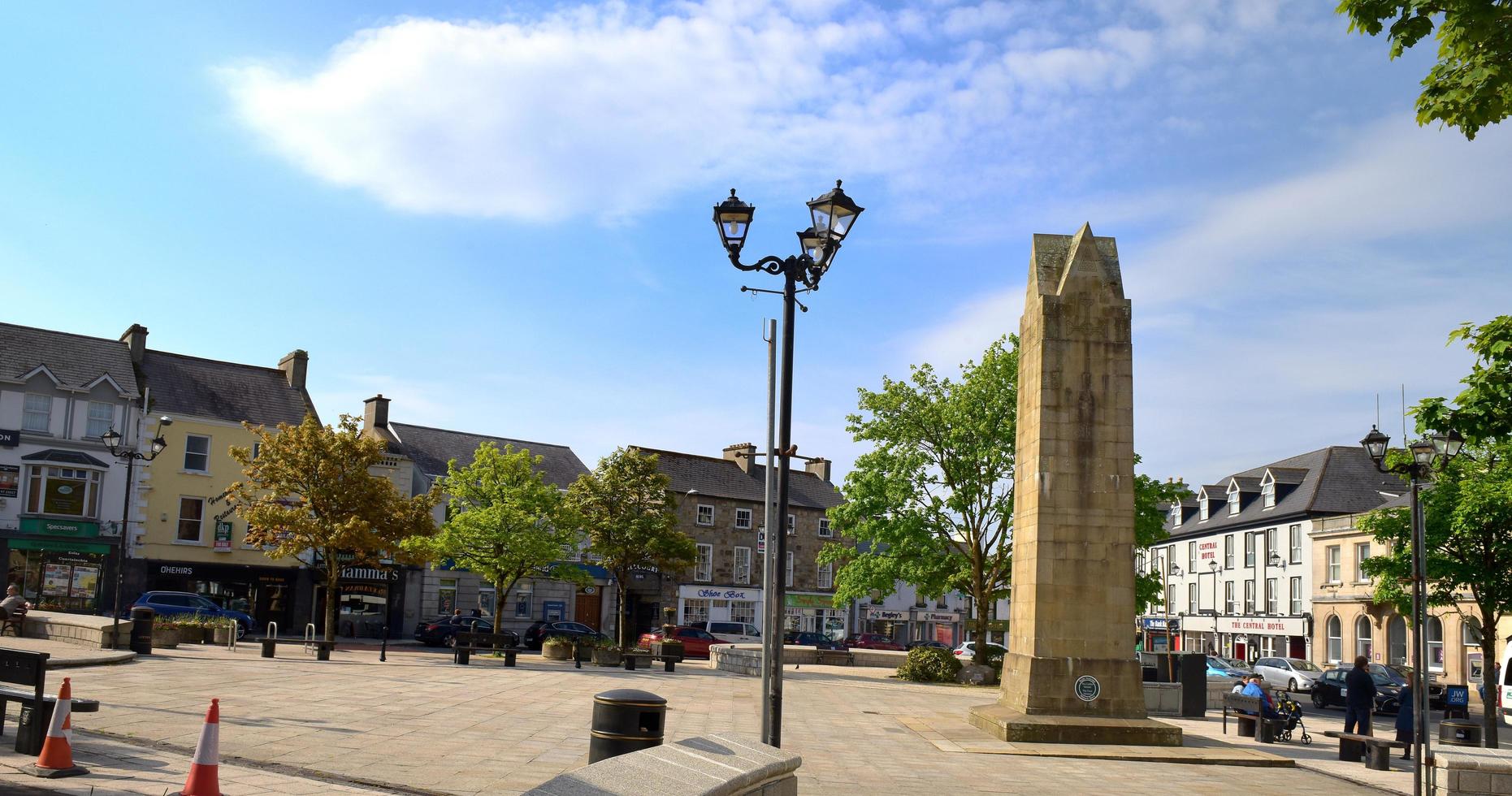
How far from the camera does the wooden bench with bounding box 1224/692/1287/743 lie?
2067 cm

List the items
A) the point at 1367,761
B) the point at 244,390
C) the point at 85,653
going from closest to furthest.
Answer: the point at 1367,761, the point at 85,653, the point at 244,390

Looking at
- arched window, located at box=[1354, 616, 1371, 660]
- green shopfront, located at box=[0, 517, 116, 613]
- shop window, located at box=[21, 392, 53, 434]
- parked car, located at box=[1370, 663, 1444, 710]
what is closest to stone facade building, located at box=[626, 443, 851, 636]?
green shopfront, located at box=[0, 517, 116, 613]

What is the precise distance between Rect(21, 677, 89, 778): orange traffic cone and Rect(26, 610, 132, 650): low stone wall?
18.9 m

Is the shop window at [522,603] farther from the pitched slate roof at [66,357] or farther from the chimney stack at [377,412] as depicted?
the pitched slate roof at [66,357]

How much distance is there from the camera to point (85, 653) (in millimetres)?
25062

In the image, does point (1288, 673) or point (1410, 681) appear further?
point (1288, 673)

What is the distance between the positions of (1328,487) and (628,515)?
117ft

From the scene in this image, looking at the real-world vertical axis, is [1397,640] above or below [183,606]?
above

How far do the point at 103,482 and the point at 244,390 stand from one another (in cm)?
732

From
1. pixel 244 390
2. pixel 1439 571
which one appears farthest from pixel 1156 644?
pixel 244 390

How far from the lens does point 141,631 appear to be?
28.1 meters

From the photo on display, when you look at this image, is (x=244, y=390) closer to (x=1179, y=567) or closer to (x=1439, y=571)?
(x=1439, y=571)

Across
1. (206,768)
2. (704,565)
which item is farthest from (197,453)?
(206,768)

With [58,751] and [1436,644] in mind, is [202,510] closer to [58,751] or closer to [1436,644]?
[58,751]
